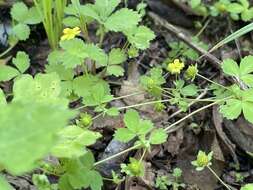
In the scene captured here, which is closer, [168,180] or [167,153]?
[168,180]

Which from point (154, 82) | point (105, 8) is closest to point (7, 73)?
point (105, 8)

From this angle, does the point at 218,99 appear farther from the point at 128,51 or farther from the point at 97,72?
the point at 97,72

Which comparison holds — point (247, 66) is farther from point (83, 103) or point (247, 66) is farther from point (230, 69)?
point (83, 103)

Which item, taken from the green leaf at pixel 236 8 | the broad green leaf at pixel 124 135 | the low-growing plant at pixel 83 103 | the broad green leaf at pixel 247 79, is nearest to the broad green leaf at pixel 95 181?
the low-growing plant at pixel 83 103

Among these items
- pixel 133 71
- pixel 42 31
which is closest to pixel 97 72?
pixel 133 71

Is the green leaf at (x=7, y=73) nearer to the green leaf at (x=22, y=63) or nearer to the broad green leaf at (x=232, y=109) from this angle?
the green leaf at (x=22, y=63)

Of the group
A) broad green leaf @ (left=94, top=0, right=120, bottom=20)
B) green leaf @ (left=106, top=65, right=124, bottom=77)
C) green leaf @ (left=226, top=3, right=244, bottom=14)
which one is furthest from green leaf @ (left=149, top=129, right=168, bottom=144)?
green leaf @ (left=226, top=3, right=244, bottom=14)

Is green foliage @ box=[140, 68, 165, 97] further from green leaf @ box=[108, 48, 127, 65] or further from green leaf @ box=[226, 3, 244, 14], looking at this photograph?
green leaf @ box=[226, 3, 244, 14]
